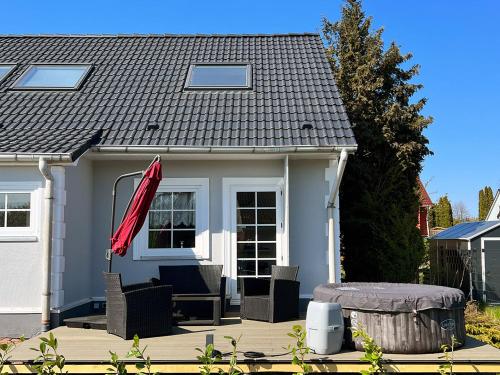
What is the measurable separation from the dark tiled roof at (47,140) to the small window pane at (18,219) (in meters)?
0.97

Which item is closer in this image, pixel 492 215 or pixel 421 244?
pixel 421 244

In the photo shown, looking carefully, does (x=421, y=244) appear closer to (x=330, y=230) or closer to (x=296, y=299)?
(x=330, y=230)

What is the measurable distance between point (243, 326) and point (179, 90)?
5.39m

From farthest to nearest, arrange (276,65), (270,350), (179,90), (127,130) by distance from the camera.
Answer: (276,65) < (179,90) < (127,130) < (270,350)

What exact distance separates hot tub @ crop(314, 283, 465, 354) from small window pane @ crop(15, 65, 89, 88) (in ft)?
25.6

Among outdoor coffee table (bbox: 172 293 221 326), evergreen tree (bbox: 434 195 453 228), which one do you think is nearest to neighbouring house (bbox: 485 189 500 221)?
evergreen tree (bbox: 434 195 453 228)

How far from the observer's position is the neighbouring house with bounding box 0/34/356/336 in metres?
7.41

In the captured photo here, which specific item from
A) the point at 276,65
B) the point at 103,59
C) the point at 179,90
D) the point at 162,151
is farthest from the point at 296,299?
the point at 103,59

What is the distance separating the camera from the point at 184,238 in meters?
8.88

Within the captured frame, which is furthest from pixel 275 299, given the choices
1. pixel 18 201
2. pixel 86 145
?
pixel 18 201

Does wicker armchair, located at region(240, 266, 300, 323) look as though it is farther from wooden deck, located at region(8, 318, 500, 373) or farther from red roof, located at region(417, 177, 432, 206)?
red roof, located at region(417, 177, 432, 206)

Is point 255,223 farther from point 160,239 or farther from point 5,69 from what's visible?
point 5,69

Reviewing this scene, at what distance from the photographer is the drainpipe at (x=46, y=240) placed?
7.15m

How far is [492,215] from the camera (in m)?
29.7
